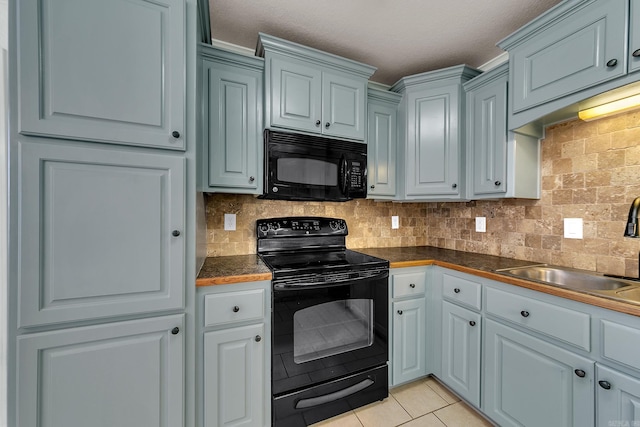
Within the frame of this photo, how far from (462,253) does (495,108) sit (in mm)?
1162

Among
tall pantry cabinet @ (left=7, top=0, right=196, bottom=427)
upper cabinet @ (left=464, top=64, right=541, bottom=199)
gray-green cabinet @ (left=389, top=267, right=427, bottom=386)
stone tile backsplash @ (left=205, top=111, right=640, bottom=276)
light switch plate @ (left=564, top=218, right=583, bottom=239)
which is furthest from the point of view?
gray-green cabinet @ (left=389, top=267, right=427, bottom=386)

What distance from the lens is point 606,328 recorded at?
105 cm

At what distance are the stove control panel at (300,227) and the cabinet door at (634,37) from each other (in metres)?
1.77

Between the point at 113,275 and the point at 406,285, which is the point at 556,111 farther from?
the point at 113,275

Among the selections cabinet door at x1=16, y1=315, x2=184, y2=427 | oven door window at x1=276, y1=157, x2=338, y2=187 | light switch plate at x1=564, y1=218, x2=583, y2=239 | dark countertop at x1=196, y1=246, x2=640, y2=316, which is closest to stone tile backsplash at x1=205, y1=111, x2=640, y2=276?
light switch plate at x1=564, y1=218, x2=583, y2=239

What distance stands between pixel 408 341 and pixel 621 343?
Result: 110 cm

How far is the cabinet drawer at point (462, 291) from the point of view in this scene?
160 cm

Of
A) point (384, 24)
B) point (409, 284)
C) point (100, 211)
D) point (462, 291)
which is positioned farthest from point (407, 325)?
point (384, 24)

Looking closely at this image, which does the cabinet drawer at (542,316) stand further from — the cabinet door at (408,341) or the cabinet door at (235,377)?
the cabinet door at (235,377)

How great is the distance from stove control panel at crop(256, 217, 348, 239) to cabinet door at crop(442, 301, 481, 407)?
0.99 metres

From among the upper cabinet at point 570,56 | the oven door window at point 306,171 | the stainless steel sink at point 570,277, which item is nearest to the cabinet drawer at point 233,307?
the oven door window at point 306,171

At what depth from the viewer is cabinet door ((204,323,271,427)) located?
1315mm

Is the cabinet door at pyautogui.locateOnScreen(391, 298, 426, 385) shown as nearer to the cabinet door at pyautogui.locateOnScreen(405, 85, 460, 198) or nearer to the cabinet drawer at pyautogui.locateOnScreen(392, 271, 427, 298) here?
the cabinet drawer at pyautogui.locateOnScreen(392, 271, 427, 298)

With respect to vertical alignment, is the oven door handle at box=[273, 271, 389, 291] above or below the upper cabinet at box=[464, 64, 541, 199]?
below
